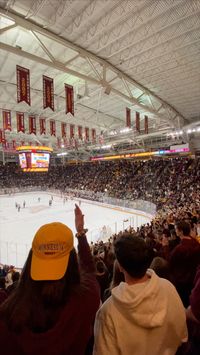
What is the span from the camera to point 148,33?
7824mm

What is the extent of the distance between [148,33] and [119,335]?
8.97 meters

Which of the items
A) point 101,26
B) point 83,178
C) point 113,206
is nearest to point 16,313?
point 101,26

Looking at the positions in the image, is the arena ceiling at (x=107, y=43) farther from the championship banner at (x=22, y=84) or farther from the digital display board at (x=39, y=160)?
the digital display board at (x=39, y=160)

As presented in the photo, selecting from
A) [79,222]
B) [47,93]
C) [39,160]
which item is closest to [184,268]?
[79,222]

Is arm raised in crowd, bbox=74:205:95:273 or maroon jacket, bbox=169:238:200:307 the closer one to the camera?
arm raised in crowd, bbox=74:205:95:273

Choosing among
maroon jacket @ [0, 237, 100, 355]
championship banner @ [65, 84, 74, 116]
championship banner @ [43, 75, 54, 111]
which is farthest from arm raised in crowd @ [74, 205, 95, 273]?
championship banner @ [65, 84, 74, 116]

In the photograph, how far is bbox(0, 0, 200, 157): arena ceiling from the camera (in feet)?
21.8

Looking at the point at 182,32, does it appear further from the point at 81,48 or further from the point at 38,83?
the point at 38,83

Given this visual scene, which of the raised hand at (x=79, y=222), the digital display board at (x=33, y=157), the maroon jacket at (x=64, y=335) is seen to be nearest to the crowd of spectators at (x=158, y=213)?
the maroon jacket at (x=64, y=335)

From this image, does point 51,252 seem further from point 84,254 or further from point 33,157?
point 33,157

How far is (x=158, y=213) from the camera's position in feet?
53.7

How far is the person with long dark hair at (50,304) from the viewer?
0.95 m

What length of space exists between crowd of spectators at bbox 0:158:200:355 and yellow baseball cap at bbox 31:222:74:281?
34 centimetres

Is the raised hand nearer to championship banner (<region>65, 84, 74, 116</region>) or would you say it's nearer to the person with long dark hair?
the person with long dark hair
